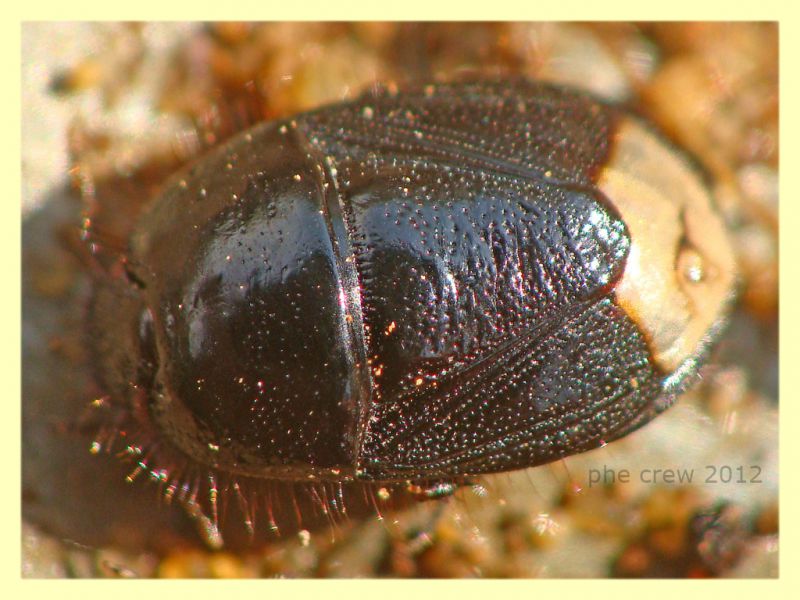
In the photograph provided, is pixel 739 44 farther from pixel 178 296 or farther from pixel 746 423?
pixel 178 296

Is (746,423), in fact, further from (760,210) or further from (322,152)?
(322,152)

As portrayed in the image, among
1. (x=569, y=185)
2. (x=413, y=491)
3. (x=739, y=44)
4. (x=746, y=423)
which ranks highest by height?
(x=739, y=44)

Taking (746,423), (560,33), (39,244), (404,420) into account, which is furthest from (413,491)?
(560,33)

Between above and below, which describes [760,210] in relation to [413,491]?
above

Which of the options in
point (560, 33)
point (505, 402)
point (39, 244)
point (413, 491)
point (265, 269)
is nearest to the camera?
point (265, 269)

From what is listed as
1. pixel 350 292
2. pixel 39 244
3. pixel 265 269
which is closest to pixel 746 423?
pixel 350 292

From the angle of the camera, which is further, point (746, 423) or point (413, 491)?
point (746, 423)

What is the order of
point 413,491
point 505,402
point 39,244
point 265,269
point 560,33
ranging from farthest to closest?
point 560,33
point 39,244
point 413,491
point 505,402
point 265,269
